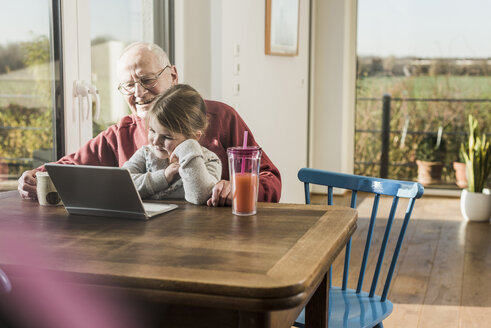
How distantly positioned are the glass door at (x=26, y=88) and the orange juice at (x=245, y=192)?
1108 millimetres

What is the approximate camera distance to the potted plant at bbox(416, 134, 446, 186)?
17.8 feet

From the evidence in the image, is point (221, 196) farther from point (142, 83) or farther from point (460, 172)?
point (460, 172)

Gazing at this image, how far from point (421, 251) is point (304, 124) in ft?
5.51

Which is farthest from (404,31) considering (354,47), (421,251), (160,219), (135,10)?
(160,219)

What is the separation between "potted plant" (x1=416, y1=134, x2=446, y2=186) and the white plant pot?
0.92 metres

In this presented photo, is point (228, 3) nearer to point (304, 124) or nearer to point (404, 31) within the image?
point (304, 124)

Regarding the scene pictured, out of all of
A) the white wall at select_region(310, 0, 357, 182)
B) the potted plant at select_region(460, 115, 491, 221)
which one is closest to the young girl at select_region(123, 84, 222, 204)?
the potted plant at select_region(460, 115, 491, 221)

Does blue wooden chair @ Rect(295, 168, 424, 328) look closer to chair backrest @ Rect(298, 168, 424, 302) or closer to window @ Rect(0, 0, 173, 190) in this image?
chair backrest @ Rect(298, 168, 424, 302)

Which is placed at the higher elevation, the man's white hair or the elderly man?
the man's white hair

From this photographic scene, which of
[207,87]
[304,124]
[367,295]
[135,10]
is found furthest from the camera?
[304,124]

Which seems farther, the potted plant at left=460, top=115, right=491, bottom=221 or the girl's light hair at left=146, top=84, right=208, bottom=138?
the potted plant at left=460, top=115, right=491, bottom=221

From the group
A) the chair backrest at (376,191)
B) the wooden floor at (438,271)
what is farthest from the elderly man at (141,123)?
the wooden floor at (438,271)

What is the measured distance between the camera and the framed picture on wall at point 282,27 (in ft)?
12.7

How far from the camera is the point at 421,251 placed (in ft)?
12.1
